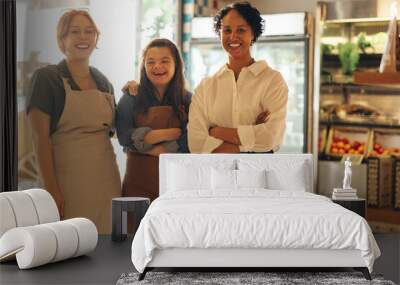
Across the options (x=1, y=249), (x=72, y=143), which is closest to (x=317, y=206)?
(x=1, y=249)

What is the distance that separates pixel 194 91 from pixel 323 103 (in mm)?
1551

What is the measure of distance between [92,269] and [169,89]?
3.03m

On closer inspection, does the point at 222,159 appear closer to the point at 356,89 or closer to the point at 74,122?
the point at 74,122

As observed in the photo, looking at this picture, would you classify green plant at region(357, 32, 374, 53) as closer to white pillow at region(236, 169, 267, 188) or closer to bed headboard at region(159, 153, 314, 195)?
bed headboard at region(159, 153, 314, 195)

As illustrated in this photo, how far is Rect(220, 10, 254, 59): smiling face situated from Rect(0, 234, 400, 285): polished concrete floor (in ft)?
8.87

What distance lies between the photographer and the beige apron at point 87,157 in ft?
30.5

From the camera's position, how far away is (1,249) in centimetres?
692

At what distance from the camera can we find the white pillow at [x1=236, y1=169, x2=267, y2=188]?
321 inches

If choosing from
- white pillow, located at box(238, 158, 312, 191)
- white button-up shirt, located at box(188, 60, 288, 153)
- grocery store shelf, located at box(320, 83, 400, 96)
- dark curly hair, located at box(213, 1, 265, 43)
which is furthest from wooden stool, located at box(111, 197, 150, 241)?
grocery store shelf, located at box(320, 83, 400, 96)

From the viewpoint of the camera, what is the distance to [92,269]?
22.7 ft

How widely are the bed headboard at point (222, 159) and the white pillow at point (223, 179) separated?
17.7 inches

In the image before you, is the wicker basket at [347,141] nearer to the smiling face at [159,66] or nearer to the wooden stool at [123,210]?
the smiling face at [159,66]

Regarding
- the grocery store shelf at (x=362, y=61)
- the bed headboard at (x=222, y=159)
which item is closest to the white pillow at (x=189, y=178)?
the bed headboard at (x=222, y=159)

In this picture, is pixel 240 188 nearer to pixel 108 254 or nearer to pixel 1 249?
pixel 108 254
